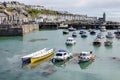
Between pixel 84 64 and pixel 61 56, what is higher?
pixel 61 56

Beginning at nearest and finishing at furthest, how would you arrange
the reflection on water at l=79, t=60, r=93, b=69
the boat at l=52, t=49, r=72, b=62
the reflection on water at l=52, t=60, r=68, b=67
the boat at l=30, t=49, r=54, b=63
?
the reflection on water at l=79, t=60, r=93, b=69, the reflection on water at l=52, t=60, r=68, b=67, the boat at l=30, t=49, r=54, b=63, the boat at l=52, t=49, r=72, b=62

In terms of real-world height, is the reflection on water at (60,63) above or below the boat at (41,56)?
below

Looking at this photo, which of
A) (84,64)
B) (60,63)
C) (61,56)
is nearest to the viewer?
(84,64)

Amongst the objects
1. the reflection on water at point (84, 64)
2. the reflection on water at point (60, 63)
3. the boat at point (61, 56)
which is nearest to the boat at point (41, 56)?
the boat at point (61, 56)

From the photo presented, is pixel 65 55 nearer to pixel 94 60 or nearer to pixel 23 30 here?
pixel 94 60

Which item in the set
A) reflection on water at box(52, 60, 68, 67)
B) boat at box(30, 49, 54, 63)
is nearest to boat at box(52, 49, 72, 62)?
reflection on water at box(52, 60, 68, 67)

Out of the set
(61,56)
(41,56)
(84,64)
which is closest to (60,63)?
(61,56)

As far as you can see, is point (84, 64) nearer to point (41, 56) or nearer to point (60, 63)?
point (60, 63)

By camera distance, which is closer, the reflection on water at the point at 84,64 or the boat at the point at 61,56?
the reflection on water at the point at 84,64

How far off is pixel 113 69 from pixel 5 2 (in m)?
160

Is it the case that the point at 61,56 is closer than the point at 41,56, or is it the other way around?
the point at 61,56

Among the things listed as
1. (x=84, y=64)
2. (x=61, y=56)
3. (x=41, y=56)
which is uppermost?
(x=61, y=56)

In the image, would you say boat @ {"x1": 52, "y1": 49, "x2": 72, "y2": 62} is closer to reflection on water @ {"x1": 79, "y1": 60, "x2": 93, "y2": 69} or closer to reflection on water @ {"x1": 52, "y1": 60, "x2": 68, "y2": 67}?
reflection on water @ {"x1": 52, "y1": 60, "x2": 68, "y2": 67}

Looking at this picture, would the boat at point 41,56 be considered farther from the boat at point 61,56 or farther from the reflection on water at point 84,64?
the reflection on water at point 84,64
